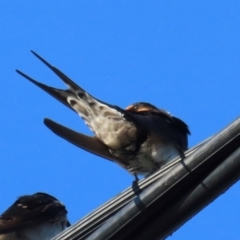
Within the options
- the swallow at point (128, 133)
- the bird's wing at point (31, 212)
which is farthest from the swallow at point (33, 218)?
the swallow at point (128, 133)

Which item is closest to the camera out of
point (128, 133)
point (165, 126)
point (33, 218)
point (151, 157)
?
point (165, 126)

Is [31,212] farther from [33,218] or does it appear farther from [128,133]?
[128,133]

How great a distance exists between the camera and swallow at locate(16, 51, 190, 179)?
4.01 m

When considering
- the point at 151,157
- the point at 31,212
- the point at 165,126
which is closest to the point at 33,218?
the point at 31,212

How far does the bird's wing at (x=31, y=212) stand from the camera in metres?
4.80

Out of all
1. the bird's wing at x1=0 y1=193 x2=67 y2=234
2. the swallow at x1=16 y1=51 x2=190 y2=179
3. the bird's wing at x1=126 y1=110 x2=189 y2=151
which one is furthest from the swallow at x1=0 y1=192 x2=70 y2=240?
the bird's wing at x1=126 y1=110 x2=189 y2=151

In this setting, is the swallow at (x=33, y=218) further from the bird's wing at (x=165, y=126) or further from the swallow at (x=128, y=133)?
the bird's wing at (x=165, y=126)

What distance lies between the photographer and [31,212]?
4977mm

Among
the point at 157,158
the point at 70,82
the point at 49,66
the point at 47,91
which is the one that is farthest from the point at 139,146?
the point at 49,66

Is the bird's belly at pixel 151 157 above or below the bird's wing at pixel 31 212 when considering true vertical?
below

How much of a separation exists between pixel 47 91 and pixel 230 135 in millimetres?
1616

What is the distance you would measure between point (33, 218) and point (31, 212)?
0.15ft

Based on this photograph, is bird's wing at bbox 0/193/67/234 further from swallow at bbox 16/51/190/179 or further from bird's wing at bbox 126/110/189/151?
bird's wing at bbox 126/110/189/151

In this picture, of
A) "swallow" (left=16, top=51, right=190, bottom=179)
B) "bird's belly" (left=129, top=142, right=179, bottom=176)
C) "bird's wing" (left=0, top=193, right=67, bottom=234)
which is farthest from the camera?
"bird's wing" (left=0, top=193, right=67, bottom=234)
